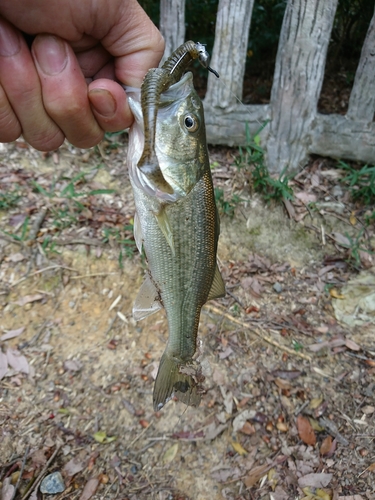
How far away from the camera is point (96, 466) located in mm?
2684

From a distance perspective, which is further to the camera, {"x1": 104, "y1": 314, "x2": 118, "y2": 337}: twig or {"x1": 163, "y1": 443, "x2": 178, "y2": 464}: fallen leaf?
{"x1": 104, "y1": 314, "x2": 118, "y2": 337}: twig

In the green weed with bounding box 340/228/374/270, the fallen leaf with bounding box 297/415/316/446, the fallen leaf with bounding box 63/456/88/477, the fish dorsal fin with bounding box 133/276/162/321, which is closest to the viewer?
the fish dorsal fin with bounding box 133/276/162/321

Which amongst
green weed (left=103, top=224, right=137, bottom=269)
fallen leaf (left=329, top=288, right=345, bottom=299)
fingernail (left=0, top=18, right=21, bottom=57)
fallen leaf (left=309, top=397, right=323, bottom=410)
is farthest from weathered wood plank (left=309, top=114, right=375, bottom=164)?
fingernail (left=0, top=18, right=21, bottom=57)

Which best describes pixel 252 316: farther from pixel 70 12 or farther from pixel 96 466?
pixel 70 12

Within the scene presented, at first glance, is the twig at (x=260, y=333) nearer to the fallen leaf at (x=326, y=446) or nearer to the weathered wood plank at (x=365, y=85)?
the fallen leaf at (x=326, y=446)

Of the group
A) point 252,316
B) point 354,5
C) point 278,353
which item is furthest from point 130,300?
point 354,5

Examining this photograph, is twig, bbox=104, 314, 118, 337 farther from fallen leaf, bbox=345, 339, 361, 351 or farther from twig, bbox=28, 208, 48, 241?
fallen leaf, bbox=345, 339, 361, 351

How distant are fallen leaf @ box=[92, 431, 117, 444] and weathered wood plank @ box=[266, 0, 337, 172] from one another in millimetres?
2845

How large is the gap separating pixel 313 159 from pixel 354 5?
2.11 meters

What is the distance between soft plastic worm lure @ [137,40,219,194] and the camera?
4.87 ft

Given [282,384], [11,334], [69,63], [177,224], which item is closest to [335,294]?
[282,384]

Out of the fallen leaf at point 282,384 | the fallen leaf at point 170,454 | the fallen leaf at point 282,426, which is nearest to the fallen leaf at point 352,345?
the fallen leaf at point 282,384

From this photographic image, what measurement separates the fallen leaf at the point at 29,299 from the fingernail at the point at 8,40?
209 cm

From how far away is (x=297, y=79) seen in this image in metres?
3.75
